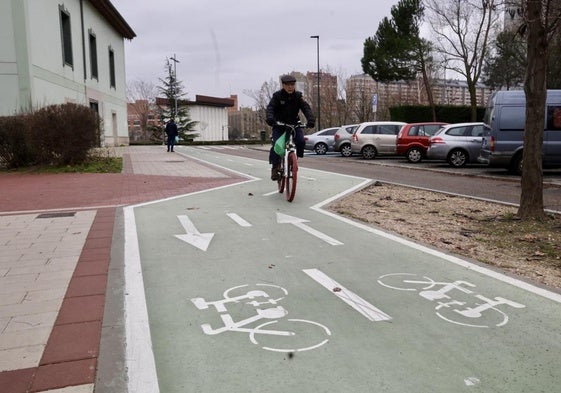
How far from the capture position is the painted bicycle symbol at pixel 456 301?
3502mm

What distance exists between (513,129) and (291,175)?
817 cm

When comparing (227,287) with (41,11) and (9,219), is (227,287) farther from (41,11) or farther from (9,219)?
(41,11)

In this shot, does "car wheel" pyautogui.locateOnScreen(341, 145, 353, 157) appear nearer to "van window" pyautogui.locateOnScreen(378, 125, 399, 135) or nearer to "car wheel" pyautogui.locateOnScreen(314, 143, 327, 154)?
"van window" pyautogui.locateOnScreen(378, 125, 399, 135)

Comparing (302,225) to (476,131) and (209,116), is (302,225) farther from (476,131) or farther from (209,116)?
(209,116)

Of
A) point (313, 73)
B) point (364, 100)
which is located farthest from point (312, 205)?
point (313, 73)

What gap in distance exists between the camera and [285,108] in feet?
28.4

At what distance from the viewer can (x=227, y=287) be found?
4176mm

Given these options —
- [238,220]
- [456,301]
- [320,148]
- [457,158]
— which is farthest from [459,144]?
[456,301]

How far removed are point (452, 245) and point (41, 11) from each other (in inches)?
925

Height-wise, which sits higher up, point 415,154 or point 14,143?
point 14,143

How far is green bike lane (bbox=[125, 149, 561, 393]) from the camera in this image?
2.71m

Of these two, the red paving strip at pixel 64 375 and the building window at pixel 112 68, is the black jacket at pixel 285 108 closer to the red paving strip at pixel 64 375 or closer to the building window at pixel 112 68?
the red paving strip at pixel 64 375

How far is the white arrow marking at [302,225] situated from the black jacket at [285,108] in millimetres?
1968

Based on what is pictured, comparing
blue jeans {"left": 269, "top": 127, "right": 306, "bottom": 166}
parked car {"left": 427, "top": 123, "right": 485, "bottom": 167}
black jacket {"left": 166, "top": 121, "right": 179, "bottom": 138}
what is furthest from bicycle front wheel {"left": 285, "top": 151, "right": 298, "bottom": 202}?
black jacket {"left": 166, "top": 121, "right": 179, "bottom": 138}
